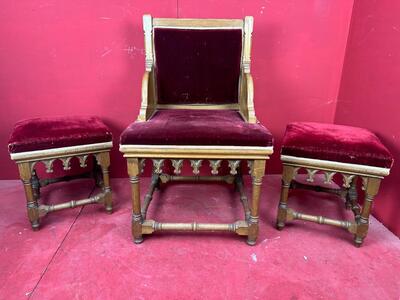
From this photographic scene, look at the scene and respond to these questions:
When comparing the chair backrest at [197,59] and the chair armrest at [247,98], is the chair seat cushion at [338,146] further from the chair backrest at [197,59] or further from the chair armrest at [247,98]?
the chair backrest at [197,59]

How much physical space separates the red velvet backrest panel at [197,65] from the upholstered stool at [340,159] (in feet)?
1.59

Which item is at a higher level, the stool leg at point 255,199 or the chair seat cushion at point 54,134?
the chair seat cushion at point 54,134

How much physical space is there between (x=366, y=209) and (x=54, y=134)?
5.33 feet

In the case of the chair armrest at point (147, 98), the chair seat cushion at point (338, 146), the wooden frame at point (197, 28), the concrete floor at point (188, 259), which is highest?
the wooden frame at point (197, 28)

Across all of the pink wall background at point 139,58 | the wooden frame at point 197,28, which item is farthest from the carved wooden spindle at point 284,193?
the pink wall background at point 139,58

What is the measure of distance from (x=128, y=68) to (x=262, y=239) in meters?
1.39

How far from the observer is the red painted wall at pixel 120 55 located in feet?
6.46

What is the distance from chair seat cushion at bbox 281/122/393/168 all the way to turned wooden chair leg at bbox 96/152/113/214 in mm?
979

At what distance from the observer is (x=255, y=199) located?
152cm

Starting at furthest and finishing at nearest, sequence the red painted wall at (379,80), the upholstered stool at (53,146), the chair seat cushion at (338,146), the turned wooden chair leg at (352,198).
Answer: the turned wooden chair leg at (352,198), the red painted wall at (379,80), the upholstered stool at (53,146), the chair seat cushion at (338,146)

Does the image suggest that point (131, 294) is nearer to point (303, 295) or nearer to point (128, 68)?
point (303, 295)

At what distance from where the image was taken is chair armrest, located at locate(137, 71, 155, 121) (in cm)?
158

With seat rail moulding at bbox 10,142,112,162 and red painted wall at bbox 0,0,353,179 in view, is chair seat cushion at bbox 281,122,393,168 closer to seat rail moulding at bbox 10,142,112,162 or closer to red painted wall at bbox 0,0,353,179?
red painted wall at bbox 0,0,353,179

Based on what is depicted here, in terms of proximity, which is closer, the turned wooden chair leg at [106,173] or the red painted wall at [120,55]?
the turned wooden chair leg at [106,173]
